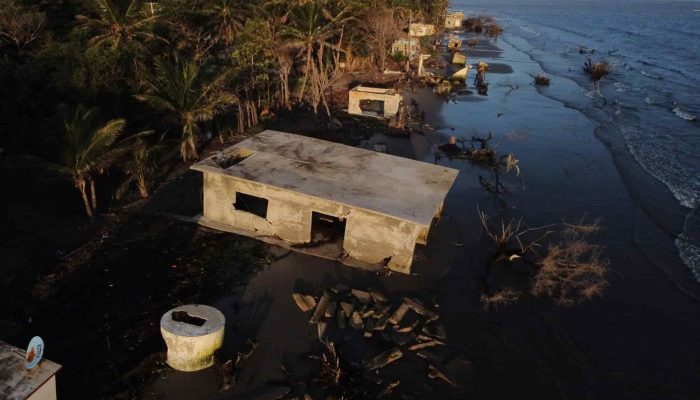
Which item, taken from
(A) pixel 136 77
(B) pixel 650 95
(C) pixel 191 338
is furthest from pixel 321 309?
(B) pixel 650 95

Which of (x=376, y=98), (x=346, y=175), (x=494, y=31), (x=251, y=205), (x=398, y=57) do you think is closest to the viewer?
(x=346, y=175)

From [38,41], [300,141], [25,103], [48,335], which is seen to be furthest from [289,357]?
[38,41]

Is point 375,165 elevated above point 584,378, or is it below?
above

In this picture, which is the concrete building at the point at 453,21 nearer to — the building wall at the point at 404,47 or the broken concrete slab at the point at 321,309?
the building wall at the point at 404,47

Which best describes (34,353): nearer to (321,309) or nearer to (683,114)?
(321,309)

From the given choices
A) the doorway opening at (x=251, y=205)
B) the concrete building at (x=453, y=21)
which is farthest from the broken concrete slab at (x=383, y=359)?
the concrete building at (x=453, y=21)

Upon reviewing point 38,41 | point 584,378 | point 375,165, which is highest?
point 38,41

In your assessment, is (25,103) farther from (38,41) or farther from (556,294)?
(556,294)
